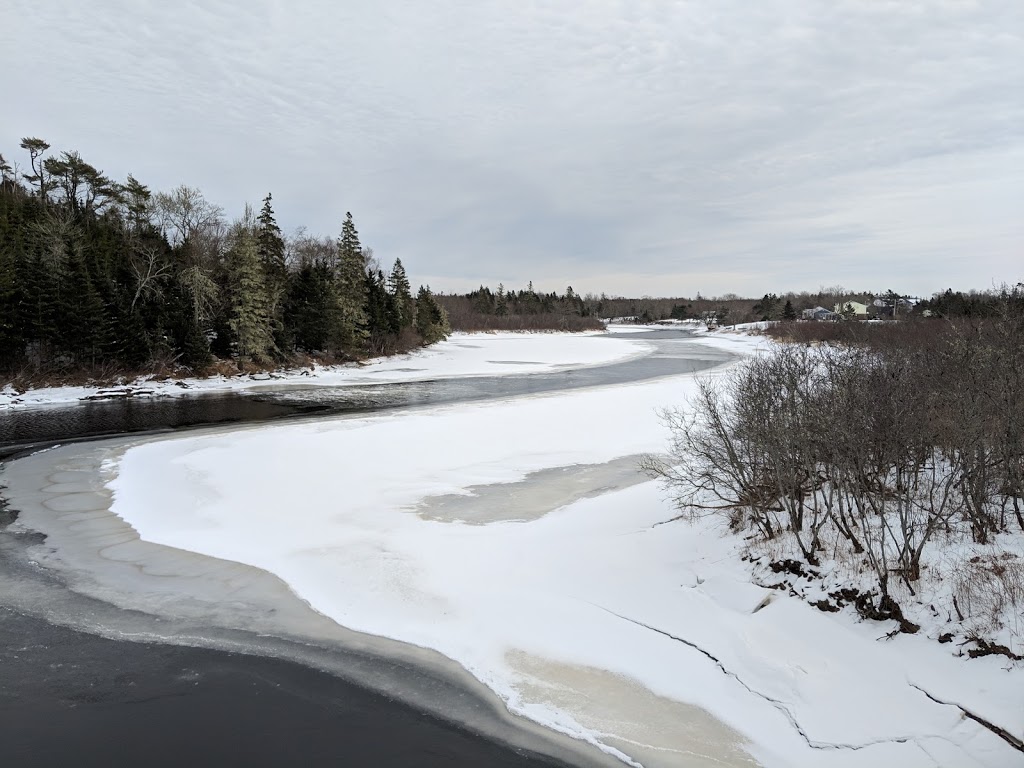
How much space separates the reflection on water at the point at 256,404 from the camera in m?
22.7

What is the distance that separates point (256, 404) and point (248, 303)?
16.5m

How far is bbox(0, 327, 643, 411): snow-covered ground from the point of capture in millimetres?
32250

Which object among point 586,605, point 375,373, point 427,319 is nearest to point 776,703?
point 586,605

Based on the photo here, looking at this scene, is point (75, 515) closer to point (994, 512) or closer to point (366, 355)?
point (994, 512)

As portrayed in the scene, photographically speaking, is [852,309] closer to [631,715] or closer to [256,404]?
[256,404]

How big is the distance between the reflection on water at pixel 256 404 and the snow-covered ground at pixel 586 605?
748 centimetres

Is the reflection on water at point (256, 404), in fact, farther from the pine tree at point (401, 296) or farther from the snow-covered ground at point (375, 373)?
the pine tree at point (401, 296)

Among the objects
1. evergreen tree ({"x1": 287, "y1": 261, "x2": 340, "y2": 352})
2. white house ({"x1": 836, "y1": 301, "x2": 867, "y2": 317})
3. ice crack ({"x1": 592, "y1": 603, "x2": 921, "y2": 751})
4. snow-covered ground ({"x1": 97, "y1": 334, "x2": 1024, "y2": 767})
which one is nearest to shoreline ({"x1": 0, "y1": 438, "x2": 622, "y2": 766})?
snow-covered ground ({"x1": 97, "y1": 334, "x2": 1024, "y2": 767})

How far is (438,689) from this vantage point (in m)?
6.34

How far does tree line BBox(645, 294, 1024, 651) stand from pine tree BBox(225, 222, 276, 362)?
133 ft

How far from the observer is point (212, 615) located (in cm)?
786

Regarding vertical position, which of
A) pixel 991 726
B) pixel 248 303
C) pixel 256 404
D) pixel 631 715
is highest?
pixel 248 303

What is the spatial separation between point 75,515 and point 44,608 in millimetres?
4774

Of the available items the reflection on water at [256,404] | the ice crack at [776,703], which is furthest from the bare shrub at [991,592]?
the reflection on water at [256,404]
